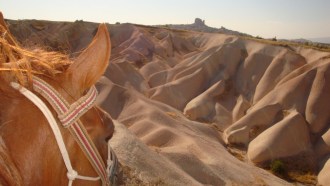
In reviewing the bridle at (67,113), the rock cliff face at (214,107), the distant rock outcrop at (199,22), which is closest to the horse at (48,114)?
the bridle at (67,113)

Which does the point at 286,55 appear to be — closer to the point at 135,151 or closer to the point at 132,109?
the point at 132,109

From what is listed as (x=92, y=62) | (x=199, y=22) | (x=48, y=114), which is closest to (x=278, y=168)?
(x=92, y=62)

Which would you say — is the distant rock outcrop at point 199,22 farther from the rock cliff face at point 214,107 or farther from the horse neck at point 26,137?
the horse neck at point 26,137

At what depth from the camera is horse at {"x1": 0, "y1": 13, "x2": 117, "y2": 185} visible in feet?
6.18

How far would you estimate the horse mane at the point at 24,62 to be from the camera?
196 centimetres

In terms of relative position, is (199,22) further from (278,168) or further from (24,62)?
(24,62)

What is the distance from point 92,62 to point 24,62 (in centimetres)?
→ 42

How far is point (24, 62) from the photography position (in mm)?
2043

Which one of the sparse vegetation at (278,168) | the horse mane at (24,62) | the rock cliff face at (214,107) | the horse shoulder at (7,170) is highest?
the horse mane at (24,62)

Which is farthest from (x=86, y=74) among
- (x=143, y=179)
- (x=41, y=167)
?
(x=143, y=179)

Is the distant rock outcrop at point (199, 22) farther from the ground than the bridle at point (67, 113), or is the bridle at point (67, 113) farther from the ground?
the bridle at point (67, 113)

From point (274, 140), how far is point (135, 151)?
65.5 feet

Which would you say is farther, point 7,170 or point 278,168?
point 278,168

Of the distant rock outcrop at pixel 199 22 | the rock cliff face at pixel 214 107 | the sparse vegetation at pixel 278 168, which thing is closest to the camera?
the rock cliff face at pixel 214 107
